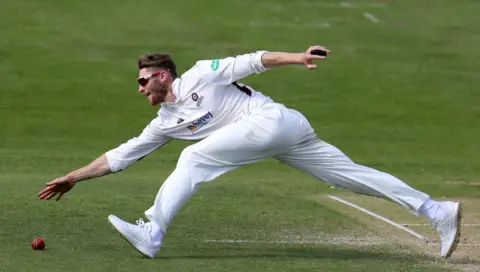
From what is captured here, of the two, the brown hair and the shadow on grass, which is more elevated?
the brown hair

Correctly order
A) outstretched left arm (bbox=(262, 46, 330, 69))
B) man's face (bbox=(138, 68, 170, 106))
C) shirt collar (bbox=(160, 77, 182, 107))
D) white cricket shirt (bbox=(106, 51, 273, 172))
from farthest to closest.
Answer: man's face (bbox=(138, 68, 170, 106))
shirt collar (bbox=(160, 77, 182, 107))
white cricket shirt (bbox=(106, 51, 273, 172))
outstretched left arm (bbox=(262, 46, 330, 69))

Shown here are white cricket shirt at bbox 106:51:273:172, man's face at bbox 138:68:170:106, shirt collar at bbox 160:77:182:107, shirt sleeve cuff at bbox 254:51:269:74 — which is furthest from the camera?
man's face at bbox 138:68:170:106

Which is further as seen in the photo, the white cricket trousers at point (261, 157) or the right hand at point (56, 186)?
the right hand at point (56, 186)

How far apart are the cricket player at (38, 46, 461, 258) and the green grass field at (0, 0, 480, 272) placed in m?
0.38

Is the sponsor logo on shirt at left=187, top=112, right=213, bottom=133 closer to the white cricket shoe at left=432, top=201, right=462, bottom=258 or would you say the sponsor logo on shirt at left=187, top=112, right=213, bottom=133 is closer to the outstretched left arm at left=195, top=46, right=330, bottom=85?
the outstretched left arm at left=195, top=46, right=330, bottom=85

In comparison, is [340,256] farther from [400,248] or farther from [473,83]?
[473,83]

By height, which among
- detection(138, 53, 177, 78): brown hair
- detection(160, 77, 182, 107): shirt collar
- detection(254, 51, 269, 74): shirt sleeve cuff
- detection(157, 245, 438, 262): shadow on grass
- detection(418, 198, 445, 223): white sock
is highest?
detection(254, 51, 269, 74): shirt sleeve cuff

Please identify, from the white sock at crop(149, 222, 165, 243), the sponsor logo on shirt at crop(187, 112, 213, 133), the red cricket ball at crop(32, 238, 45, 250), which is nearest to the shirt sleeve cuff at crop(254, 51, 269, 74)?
the sponsor logo on shirt at crop(187, 112, 213, 133)

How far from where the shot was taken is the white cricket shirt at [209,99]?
9.12 m

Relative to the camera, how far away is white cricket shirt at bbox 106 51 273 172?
9.12 m

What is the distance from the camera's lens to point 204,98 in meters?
9.20

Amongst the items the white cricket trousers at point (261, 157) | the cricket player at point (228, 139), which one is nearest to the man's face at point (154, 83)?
the cricket player at point (228, 139)

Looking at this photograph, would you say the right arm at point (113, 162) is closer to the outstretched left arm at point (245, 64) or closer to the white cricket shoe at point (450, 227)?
the outstretched left arm at point (245, 64)

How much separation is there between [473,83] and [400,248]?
527 inches
